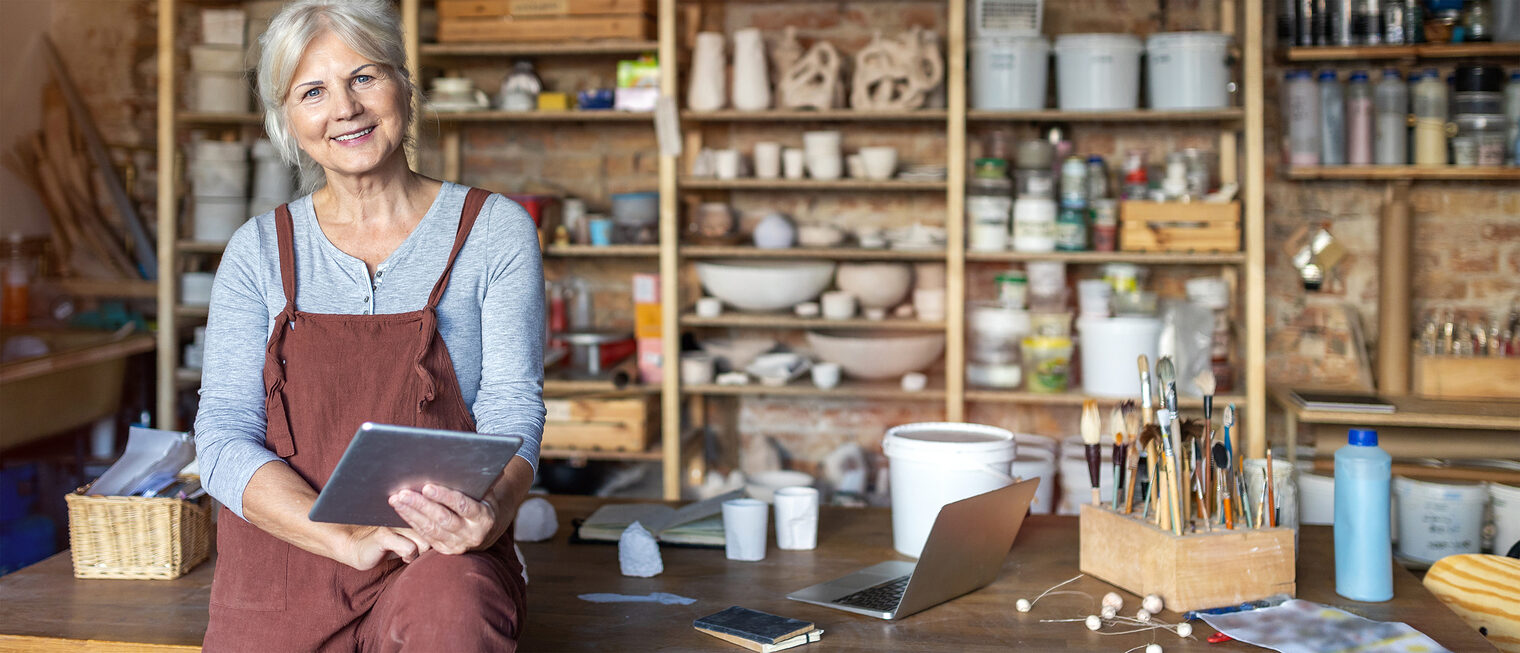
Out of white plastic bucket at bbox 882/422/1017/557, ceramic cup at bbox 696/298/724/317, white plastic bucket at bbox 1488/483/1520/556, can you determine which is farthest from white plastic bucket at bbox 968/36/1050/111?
white plastic bucket at bbox 882/422/1017/557

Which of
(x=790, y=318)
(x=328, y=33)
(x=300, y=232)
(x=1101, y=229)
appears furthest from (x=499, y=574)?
(x=1101, y=229)

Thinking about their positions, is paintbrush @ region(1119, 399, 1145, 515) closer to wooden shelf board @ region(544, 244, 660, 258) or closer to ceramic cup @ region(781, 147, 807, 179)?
ceramic cup @ region(781, 147, 807, 179)

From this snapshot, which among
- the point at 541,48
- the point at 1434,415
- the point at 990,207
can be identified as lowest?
the point at 1434,415

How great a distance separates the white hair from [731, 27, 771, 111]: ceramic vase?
2.13 metres

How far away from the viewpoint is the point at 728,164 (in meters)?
3.80

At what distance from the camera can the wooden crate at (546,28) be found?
3.75 m

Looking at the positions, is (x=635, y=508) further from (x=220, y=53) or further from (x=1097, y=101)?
(x=220, y=53)

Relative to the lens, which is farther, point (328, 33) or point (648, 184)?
point (648, 184)

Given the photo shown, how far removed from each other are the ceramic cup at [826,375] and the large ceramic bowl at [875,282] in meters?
0.26

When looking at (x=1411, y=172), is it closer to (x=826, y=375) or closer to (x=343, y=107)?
(x=826, y=375)

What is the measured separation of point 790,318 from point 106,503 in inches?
89.1

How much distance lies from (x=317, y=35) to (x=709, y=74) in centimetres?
226

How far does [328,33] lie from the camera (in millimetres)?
1573

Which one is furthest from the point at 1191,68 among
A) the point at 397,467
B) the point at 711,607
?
the point at 397,467
